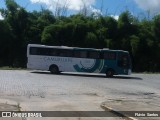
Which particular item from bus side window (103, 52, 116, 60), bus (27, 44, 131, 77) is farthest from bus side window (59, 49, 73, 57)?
bus side window (103, 52, 116, 60)

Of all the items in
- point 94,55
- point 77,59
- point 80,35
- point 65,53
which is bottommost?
point 77,59

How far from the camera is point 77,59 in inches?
1545

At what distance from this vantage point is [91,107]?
1611 centimetres

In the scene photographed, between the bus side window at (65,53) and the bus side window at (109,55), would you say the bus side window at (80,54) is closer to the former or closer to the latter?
the bus side window at (65,53)

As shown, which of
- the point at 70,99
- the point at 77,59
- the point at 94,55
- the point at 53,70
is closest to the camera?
the point at 70,99

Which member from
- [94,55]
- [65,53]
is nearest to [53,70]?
[65,53]

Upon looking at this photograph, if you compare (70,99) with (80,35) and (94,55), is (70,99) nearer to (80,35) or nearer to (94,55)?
(94,55)

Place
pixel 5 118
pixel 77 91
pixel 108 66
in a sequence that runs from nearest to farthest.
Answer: pixel 5 118 < pixel 77 91 < pixel 108 66

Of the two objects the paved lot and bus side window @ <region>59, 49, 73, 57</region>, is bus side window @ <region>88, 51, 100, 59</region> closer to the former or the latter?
bus side window @ <region>59, 49, 73, 57</region>

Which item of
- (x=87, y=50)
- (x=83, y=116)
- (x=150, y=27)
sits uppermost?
(x=150, y=27)

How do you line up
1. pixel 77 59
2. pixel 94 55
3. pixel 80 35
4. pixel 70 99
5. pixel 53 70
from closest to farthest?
pixel 70 99, pixel 53 70, pixel 94 55, pixel 77 59, pixel 80 35

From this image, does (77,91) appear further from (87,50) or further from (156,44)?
(156,44)

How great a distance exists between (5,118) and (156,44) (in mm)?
45985

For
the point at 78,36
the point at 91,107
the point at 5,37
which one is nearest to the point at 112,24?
the point at 78,36
